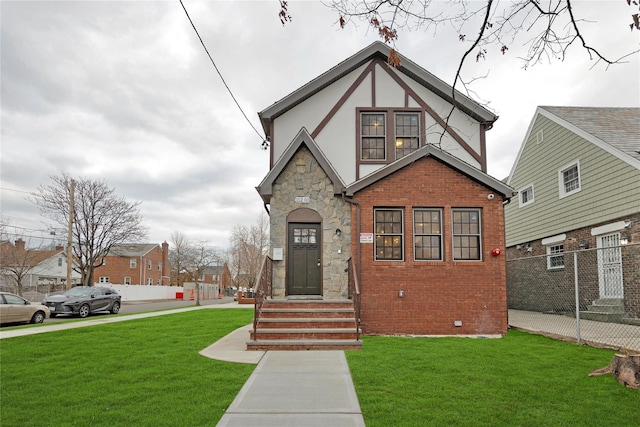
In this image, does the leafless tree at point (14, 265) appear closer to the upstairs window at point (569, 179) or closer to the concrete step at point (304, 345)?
the concrete step at point (304, 345)

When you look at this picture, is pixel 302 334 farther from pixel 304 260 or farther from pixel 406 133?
pixel 406 133

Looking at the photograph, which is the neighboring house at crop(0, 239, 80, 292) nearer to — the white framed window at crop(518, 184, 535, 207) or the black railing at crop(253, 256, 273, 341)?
the black railing at crop(253, 256, 273, 341)

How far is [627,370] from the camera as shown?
6.16 meters

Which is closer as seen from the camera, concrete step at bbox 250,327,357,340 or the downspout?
concrete step at bbox 250,327,357,340

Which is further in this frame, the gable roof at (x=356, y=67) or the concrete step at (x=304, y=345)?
the gable roof at (x=356, y=67)

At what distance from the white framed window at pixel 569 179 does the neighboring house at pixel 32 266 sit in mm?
33716

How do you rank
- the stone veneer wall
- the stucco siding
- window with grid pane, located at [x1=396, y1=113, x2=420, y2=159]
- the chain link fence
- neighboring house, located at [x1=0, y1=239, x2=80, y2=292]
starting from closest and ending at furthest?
1. the chain link fence
2. the stone veneer wall
3. window with grid pane, located at [x1=396, y1=113, x2=420, y2=159]
4. the stucco siding
5. neighboring house, located at [x1=0, y1=239, x2=80, y2=292]

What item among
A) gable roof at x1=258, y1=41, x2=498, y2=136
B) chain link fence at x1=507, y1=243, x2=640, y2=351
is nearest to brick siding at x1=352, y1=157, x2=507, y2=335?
chain link fence at x1=507, y1=243, x2=640, y2=351

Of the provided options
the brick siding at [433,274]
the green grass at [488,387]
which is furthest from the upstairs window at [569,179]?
the green grass at [488,387]

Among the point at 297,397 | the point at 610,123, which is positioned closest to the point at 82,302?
the point at 297,397

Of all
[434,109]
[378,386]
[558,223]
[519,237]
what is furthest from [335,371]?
[519,237]

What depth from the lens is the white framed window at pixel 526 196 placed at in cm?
1912

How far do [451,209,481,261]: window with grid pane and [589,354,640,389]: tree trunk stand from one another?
5.08 meters

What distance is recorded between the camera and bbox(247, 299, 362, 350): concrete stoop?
910 centimetres
